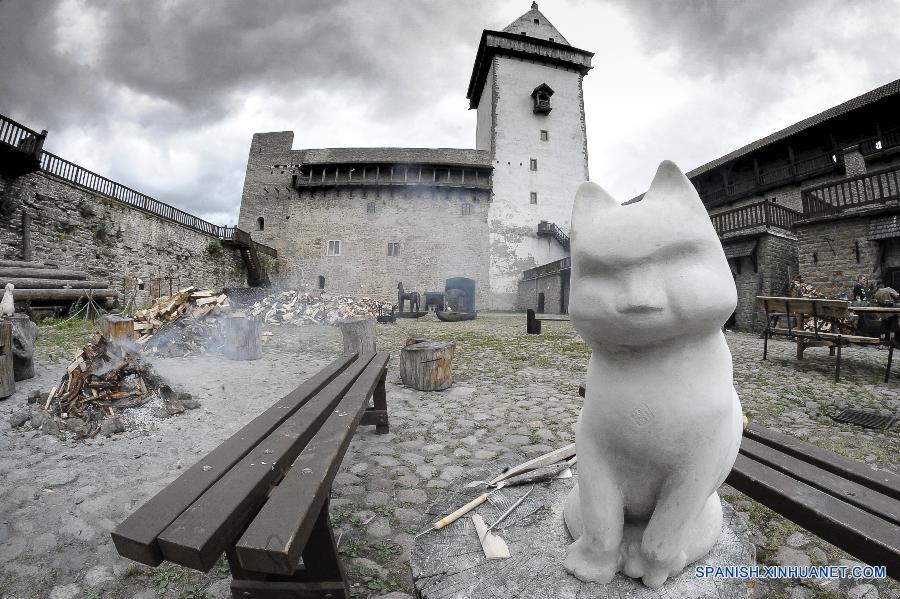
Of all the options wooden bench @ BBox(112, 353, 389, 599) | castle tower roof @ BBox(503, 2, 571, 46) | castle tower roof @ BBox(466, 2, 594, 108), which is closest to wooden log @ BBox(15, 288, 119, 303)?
wooden bench @ BBox(112, 353, 389, 599)

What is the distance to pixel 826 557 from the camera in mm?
1708

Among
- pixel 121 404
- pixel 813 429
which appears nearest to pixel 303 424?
pixel 121 404

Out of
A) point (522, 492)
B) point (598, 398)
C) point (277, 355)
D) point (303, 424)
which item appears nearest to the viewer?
point (598, 398)

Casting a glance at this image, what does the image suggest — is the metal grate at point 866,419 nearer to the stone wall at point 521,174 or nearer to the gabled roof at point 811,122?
the gabled roof at point 811,122

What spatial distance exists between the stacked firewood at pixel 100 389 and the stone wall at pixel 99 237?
11607 mm

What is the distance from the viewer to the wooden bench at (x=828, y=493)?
1.04m

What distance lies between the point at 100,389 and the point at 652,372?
434 centimetres

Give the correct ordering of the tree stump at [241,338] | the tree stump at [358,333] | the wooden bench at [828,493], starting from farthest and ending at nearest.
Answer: the tree stump at [241,338] → the tree stump at [358,333] → the wooden bench at [828,493]

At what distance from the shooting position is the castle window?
2472 centimetres

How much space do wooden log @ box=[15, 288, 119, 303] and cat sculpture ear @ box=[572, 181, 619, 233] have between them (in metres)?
12.2

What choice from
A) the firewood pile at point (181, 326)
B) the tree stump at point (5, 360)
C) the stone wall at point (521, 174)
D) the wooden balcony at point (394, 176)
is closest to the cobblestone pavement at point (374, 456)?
the tree stump at point (5, 360)

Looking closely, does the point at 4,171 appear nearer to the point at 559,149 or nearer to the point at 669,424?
the point at 669,424

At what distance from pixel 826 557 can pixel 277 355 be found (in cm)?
674

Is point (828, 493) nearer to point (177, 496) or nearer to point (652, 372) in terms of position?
point (652, 372)
